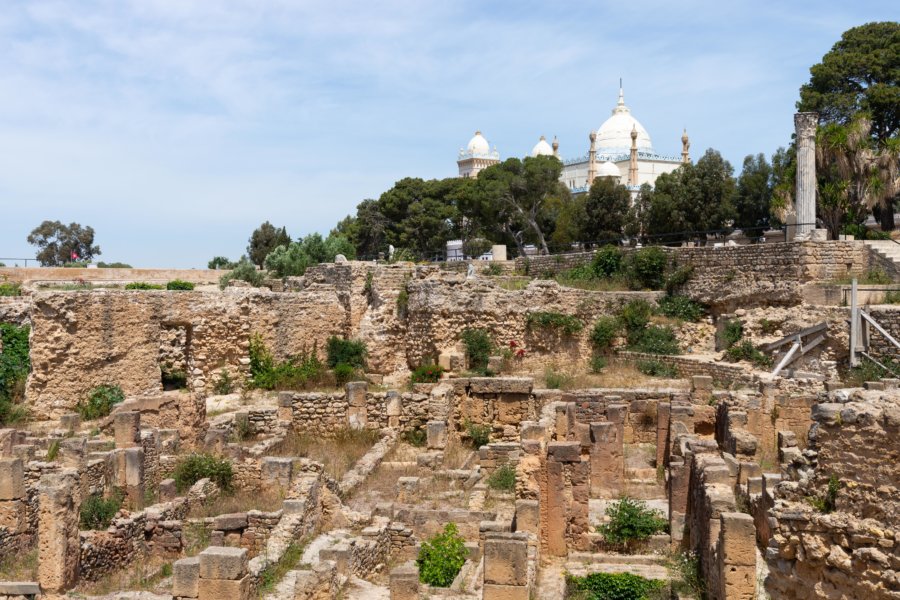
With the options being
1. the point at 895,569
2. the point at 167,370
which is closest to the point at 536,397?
the point at 167,370

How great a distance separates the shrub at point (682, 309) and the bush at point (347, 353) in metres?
7.76

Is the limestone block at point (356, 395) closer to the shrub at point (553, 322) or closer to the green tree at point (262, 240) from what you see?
the shrub at point (553, 322)

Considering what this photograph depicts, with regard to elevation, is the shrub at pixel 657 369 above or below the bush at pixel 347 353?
below

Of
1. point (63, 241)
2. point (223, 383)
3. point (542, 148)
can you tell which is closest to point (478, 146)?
point (542, 148)

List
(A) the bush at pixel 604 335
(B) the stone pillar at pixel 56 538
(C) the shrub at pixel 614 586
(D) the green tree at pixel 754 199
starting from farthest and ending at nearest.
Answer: (D) the green tree at pixel 754 199, (A) the bush at pixel 604 335, (C) the shrub at pixel 614 586, (B) the stone pillar at pixel 56 538

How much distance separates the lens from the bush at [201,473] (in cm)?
1320

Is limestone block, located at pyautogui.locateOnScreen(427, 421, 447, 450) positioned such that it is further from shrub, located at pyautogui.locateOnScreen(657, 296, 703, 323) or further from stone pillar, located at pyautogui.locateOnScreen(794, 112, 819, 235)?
stone pillar, located at pyautogui.locateOnScreen(794, 112, 819, 235)

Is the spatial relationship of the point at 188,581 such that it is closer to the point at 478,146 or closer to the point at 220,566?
the point at 220,566

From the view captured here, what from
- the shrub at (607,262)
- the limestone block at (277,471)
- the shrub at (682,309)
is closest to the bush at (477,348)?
the shrub at (682,309)

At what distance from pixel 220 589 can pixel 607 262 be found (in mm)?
Result: 19788

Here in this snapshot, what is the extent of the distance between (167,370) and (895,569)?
757 inches

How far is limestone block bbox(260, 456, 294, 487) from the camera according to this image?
41.6 ft

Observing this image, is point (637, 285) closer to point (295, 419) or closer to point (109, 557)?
point (295, 419)

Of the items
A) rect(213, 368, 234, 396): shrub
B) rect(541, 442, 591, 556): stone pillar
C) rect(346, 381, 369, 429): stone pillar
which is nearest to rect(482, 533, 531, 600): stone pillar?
rect(541, 442, 591, 556): stone pillar
